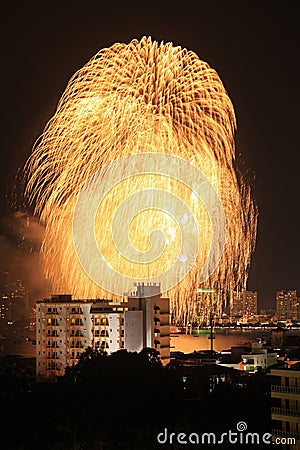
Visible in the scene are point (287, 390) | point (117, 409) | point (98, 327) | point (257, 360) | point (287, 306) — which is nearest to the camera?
point (287, 390)

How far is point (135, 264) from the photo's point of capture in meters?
15.2

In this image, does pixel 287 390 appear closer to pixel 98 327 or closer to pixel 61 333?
pixel 98 327

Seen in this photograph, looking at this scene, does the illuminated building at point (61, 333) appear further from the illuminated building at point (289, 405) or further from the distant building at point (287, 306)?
the distant building at point (287, 306)

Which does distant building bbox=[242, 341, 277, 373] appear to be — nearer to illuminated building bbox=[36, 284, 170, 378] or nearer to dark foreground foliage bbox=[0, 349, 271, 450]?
illuminated building bbox=[36, 284, 170, 378]

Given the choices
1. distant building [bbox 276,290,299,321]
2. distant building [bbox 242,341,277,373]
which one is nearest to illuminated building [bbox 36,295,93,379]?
distant building [bbox 242,341,277,373]

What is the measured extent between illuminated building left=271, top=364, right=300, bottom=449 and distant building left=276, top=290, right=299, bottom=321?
219 ft

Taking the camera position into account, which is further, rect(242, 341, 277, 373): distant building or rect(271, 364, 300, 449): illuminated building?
rect(242, 341, 277, 373): distant building

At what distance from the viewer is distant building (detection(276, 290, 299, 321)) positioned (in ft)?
247

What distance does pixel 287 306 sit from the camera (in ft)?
253

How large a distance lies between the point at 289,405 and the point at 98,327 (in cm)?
940

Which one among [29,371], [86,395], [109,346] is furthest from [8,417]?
[29,371]

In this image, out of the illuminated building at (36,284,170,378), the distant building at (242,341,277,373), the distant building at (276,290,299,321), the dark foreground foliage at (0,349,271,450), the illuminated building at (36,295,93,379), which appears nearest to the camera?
the dark foreground foliage at (0,349,271,450)

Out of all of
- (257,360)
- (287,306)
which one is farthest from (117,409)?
(287,306)

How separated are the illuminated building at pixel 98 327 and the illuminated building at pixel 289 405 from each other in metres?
8.21
